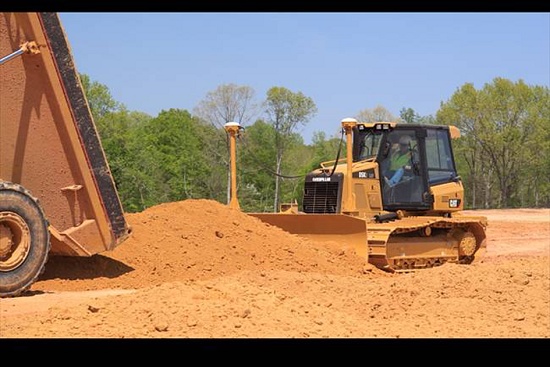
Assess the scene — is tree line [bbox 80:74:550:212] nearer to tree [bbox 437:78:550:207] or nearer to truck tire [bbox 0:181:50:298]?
tree [bbox 437:78:550:207]

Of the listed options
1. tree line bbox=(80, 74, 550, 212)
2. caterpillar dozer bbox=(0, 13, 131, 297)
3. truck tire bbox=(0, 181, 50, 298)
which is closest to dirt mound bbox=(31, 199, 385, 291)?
caterpillar dozer bbox=(0, 13, 131, 297)

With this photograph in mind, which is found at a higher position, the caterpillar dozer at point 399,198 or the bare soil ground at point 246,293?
the caterpillar dozer at point 399,198

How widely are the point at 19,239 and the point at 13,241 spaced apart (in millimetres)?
82

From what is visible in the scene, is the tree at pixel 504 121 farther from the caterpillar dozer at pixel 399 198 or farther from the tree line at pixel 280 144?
the caterpillar dozer at pixel 399 198

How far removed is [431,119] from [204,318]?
55814 mm

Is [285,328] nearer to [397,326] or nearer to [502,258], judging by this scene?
[397,326]

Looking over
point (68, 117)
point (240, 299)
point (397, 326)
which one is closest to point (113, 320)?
point (240, 299)

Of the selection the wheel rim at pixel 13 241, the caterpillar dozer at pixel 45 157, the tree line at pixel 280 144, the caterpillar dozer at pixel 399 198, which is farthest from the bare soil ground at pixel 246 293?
the tree line at pixel 280 144

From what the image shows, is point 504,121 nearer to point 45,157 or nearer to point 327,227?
point 327,227

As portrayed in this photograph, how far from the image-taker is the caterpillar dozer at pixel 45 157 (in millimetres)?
8828

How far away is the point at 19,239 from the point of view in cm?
879

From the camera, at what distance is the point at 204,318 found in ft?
20.9

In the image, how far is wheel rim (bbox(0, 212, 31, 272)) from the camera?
8617mm

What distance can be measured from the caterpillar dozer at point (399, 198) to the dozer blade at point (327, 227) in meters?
0.02
